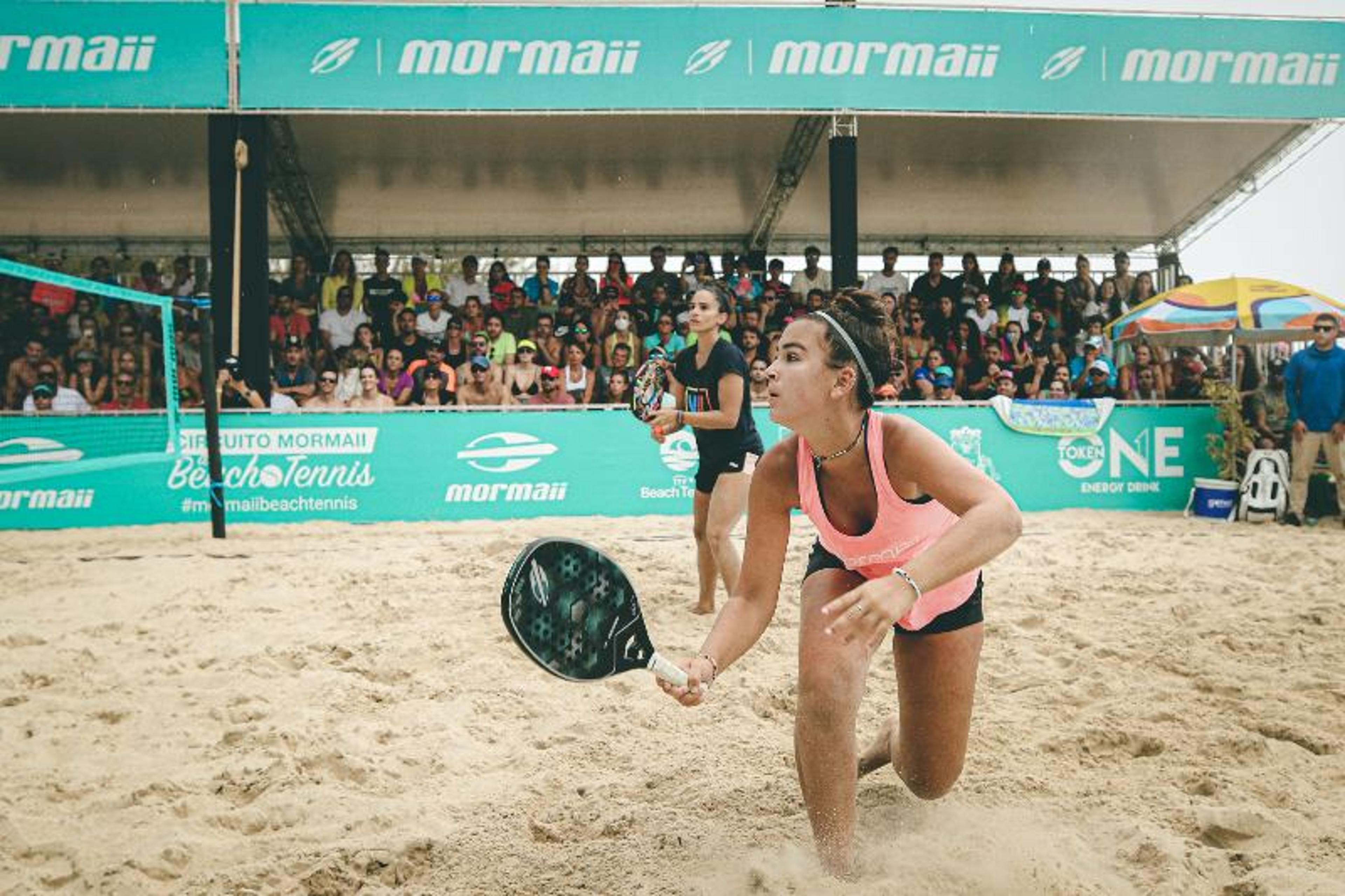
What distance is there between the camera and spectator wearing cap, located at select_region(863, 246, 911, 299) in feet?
43.0

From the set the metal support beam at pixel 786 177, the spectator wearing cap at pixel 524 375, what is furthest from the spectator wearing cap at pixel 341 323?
the metal support beam at pixel 786 177

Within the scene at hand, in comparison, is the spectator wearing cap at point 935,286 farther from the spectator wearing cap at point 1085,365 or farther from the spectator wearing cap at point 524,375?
Result: the spectator wearing cap at point 524,375

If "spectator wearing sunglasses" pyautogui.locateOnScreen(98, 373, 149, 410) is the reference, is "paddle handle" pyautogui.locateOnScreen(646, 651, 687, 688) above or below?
below

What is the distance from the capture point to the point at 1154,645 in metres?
4.84

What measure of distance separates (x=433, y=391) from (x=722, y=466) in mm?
5413

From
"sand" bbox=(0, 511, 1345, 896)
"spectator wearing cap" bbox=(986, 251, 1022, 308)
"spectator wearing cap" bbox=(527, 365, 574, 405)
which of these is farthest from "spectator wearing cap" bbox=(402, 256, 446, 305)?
"spectator wearing cap" bbox=(986, 251, 1022, 308)

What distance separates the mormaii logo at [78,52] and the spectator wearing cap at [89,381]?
2.86m

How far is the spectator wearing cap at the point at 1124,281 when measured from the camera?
14.2 metres

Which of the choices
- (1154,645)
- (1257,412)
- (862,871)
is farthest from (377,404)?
(1257,412)

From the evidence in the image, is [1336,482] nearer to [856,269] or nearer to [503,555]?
[856,269]

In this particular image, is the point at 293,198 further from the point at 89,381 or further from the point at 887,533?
the point at 887,533

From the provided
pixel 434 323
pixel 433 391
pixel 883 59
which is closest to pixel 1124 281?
pixel 883 59

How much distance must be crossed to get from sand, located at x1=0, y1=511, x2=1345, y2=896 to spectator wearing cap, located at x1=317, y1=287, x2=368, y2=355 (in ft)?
20.2

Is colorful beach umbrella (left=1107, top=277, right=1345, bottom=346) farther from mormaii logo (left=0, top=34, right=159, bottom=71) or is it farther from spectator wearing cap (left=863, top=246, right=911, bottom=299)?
mormaii logo (left=0, top=34, right=159, bottom=71)
